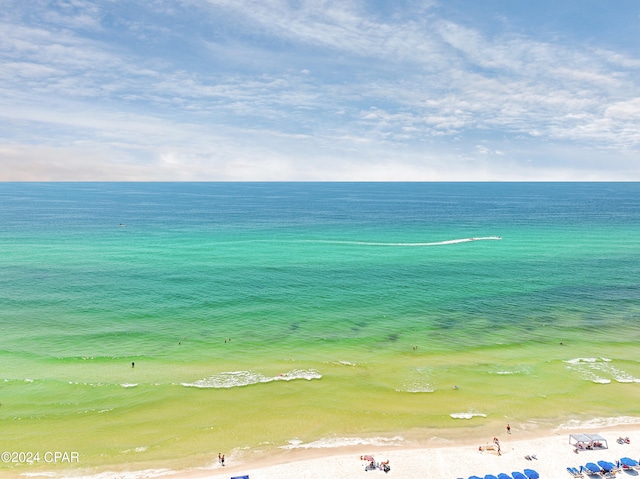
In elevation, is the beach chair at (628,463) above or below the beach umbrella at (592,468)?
above

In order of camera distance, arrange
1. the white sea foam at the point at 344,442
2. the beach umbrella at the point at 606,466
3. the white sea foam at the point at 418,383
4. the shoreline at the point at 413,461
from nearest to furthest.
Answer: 1. the beach umbrella at the point at 606,466
2. the shoreline at the point at 413,461
3. the white sea foam at the point at 344,442
4. the white sea foam at the point at 418,383

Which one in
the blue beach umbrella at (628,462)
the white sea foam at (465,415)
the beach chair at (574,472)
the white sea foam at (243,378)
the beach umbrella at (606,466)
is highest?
the blue beach umbrella at (628,462)

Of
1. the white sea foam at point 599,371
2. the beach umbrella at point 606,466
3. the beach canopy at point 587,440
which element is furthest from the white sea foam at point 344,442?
the white sea foam at point 599,371

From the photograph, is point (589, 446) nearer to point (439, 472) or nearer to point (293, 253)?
point (439, 472)

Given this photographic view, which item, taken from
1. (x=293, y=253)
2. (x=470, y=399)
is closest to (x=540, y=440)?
(x=470, y=399)

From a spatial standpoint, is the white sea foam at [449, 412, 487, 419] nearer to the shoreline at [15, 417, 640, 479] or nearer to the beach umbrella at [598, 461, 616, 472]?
the shoreline at [15, 417, 640, 479]

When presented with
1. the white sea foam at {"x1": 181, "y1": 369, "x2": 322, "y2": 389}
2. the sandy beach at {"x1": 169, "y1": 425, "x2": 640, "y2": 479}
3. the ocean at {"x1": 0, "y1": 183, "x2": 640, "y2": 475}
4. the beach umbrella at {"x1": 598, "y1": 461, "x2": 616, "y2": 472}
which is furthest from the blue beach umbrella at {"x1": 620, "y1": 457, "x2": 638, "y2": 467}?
the white sea foam at {"x1": 181, "y1": 369, "x2": 322, "y2": 389}

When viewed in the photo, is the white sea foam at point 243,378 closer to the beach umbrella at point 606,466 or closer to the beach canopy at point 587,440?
the beach canopy at point 587,440
